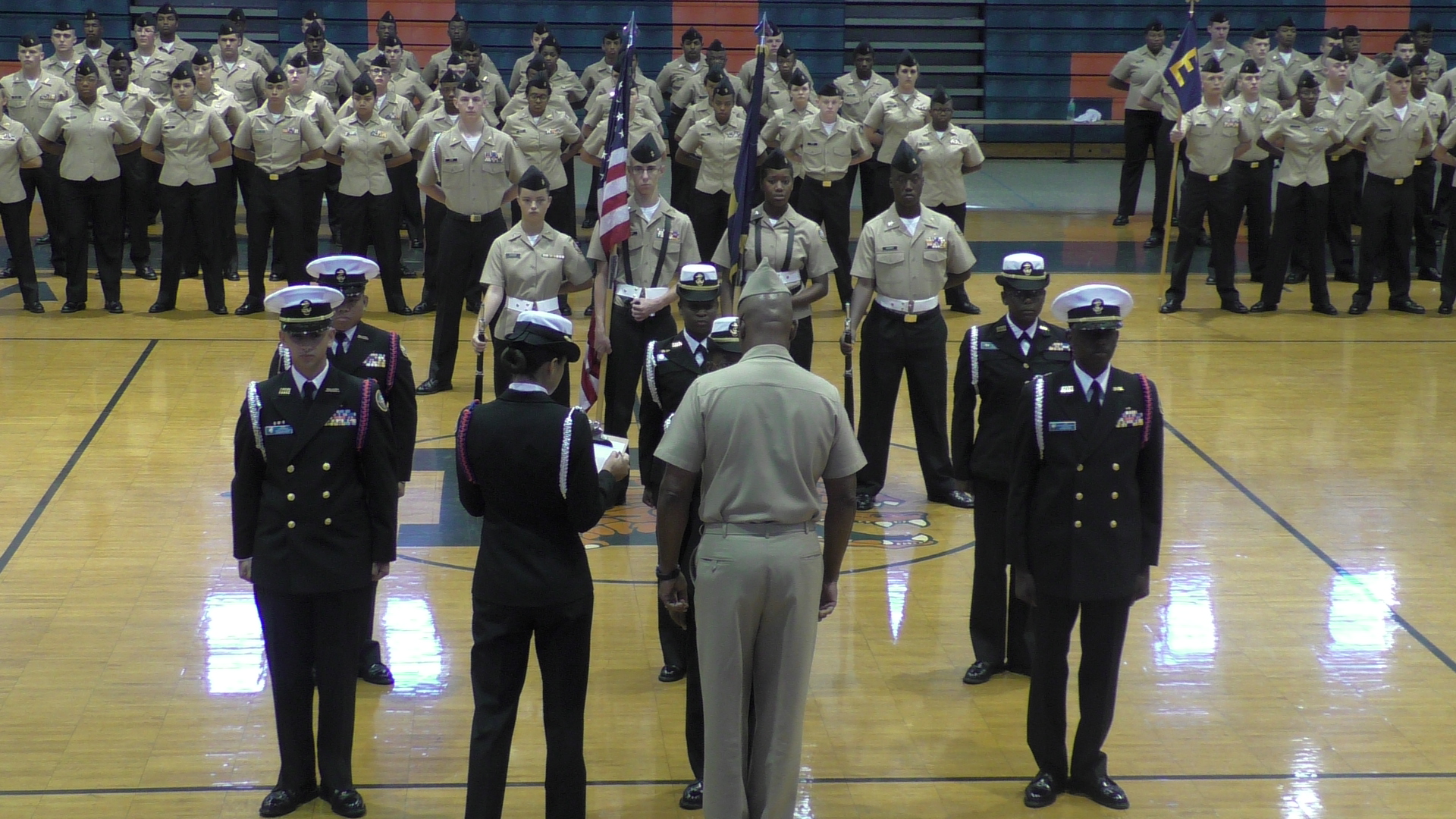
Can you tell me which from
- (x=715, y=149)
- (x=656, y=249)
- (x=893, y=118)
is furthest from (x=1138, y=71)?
(x=656, y=249)

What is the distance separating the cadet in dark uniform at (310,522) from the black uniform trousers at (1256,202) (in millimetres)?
9407

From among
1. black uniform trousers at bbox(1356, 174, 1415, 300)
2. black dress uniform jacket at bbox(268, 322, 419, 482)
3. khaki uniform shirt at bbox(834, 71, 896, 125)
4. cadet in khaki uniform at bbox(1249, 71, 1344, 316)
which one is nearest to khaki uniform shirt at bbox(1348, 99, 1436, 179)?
black uniform trousers at bbox(1356, 174, 1415, 300)

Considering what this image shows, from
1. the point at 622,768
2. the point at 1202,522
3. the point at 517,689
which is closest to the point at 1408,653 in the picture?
the point at 1202,522

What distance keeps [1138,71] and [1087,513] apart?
13.1 metres

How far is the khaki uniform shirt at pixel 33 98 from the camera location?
42.9ft

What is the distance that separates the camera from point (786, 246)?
792cm

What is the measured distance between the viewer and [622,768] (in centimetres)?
507

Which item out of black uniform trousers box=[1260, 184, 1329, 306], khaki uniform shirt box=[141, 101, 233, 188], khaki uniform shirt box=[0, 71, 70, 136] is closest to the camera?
khaki uniform shirt box=[141, 101, 233, 188]

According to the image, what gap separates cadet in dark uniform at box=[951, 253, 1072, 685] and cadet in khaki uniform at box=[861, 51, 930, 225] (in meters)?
7.81

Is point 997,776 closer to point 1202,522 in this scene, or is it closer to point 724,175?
point 1202,522

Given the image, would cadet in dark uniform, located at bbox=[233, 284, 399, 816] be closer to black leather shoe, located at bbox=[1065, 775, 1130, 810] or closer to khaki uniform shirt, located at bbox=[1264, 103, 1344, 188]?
black leather shoe, located at bbox=[1065, 775, 1130, 810]

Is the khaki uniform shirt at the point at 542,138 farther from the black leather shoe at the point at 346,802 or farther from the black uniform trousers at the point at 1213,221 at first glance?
the black leather shoe at the point at 346,802

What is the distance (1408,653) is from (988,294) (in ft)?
24.9

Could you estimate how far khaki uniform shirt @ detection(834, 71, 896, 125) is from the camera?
1530cm
